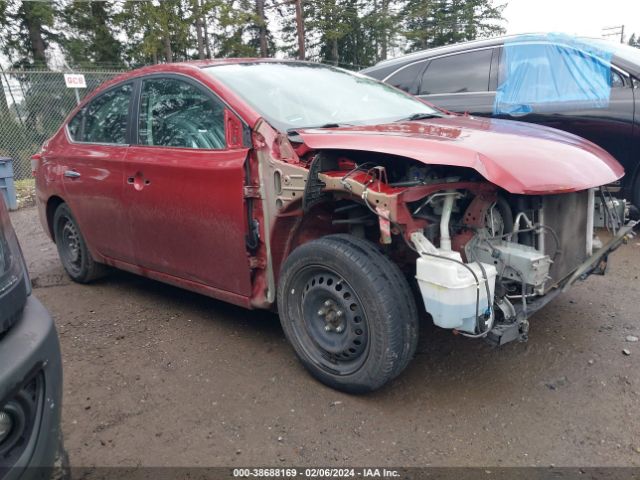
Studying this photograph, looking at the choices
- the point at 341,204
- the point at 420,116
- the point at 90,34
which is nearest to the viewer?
the point at 341,204

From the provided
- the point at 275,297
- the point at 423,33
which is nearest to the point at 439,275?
the point at 275,297

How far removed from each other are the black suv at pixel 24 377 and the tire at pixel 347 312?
1250mm

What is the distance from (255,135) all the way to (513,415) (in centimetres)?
190

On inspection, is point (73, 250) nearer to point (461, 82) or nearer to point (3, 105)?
point (461, 82)

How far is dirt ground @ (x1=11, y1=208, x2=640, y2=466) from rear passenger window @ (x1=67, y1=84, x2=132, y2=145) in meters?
1.36

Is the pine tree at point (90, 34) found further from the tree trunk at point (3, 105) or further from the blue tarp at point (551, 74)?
the blue tarp at point (551, 74)

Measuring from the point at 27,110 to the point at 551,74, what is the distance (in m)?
10.6

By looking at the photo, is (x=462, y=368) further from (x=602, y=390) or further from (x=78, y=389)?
(x=78, y=389)

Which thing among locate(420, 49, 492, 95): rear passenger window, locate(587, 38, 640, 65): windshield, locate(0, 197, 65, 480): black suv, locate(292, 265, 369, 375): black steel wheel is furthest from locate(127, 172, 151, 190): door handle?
locate(587, 38, 640, 65): windshield

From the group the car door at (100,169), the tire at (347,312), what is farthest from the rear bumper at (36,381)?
the car door at (100,169)

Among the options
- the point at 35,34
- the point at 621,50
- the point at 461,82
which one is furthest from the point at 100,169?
the point at 35,34

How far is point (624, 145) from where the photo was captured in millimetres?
4617

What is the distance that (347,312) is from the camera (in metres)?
2.54

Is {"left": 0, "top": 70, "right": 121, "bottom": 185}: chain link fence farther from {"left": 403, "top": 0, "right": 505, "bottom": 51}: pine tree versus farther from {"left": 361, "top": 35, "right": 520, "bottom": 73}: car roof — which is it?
{"left": 403, "top": 0, "right": 505, "bottom": 51}: pine tree
